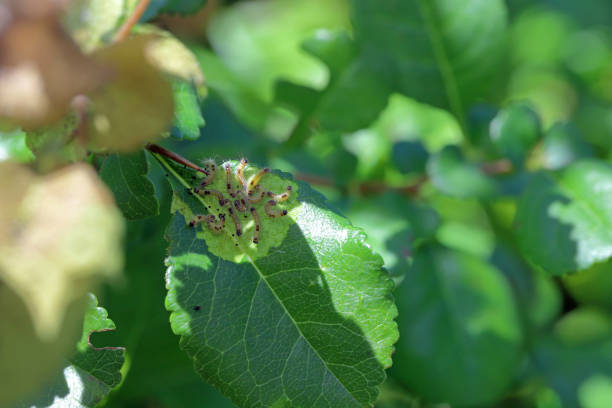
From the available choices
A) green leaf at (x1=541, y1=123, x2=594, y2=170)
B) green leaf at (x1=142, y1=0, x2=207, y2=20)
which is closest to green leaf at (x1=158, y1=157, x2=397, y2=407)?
green leaf at (x1=142, y1=0, x2=207, y2=20)

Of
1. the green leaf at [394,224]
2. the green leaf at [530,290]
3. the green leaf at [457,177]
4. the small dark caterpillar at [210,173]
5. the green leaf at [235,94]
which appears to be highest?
the small dark caterpillar at [210,173]

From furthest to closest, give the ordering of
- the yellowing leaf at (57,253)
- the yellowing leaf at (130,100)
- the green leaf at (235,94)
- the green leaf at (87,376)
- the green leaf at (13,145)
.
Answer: the green leaf at (235,94) < the green leaf at (13,145) < the green leaf at (87,376) < the yellowing leaf at (130,100) < the yellowing leaf at (57,253)

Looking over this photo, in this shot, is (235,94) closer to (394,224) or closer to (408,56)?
(408,56)

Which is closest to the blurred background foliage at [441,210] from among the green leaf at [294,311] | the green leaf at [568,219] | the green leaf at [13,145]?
the green leaf at [568,219]

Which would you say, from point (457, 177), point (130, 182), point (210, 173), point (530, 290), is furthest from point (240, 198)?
point (530, 290)

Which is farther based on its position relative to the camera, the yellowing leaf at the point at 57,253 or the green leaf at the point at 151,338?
the green leaf at the point at 151,338

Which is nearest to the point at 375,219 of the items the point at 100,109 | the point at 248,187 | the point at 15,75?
the point at 248,187

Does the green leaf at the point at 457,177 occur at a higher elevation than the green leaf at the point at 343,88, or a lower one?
lower

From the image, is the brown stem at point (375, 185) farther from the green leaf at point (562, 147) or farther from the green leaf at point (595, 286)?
the green leaf at point (595, 286)
